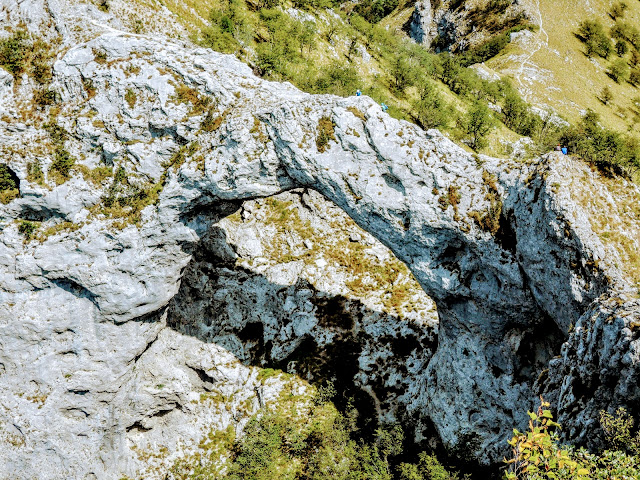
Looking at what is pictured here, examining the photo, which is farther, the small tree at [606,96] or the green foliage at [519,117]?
the small tree at [606,96]

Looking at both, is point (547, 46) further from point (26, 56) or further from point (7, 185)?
point (7, 185)

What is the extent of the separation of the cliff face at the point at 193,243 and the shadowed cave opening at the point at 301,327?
1.07 ft

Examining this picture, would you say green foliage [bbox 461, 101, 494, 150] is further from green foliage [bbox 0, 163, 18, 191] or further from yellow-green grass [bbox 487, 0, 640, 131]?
green foliage [bbox 0, 163, 18, 191]

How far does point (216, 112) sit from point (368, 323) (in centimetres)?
1599

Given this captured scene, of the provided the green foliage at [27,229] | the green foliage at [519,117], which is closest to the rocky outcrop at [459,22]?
the green foliage at [519,117]

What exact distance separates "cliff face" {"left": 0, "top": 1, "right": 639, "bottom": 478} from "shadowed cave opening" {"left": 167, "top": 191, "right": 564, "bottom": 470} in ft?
1.07

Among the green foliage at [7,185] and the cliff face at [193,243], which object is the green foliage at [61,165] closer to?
the cliff face at [193,243]

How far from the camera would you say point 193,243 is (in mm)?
20078

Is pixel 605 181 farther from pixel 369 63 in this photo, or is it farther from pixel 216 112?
pixel 369 63

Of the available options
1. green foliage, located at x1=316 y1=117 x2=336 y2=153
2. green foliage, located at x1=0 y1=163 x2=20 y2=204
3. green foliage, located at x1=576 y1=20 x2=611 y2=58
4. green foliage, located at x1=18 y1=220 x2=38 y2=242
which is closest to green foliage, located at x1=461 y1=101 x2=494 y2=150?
green foliage, located at x1=316 y1=117 x2=336 y2=153

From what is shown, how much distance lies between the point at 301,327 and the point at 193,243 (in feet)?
29.6

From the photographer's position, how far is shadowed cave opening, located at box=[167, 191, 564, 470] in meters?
23.2

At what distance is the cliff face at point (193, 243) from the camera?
1620 cm

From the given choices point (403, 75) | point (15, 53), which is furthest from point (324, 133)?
point (403, 75)
